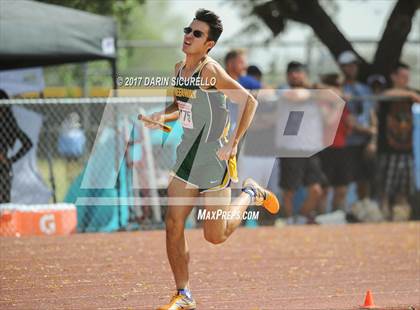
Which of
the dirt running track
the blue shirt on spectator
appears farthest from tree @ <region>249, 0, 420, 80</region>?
the dirt running track

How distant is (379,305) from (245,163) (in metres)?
5.80

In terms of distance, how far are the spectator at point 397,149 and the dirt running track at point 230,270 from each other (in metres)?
1.49

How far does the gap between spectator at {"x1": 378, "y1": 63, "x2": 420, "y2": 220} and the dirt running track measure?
1495 millimetres

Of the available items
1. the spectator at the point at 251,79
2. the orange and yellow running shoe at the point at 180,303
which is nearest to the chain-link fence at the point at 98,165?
the spectator at the point at 251,79

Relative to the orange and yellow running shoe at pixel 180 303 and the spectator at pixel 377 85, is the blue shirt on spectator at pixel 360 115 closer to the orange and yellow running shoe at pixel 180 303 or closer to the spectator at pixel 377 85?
the spectator at pixel 377 85

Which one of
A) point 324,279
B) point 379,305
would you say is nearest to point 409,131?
point 324,279

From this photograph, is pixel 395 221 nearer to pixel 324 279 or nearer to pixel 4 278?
pixel 324 279

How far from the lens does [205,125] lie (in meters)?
6.74

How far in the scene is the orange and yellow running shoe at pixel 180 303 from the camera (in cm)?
653

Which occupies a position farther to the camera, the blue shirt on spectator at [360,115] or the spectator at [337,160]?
the blue shirt on spectator at [360,115]

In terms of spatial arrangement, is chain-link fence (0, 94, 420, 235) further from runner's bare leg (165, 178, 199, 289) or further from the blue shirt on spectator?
runner's bare leg (165, 178, 199, 289)

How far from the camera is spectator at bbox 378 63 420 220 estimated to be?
44.2ft

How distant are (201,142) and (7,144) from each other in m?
5.89

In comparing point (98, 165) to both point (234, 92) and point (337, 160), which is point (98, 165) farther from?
point (234, 92)
